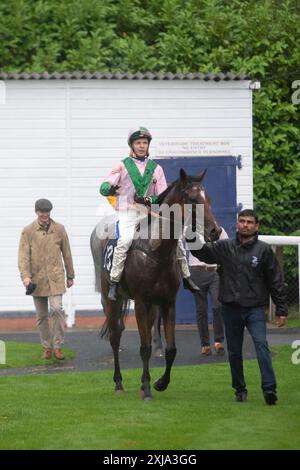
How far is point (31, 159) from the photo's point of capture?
20281 millimetres

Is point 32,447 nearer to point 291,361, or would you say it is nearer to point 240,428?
point 240,428

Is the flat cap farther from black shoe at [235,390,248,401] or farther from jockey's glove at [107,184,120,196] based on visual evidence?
black shoe at [235,390,248,401]

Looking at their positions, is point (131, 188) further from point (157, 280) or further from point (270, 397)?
point (270, 397)

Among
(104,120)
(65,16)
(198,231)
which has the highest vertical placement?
(65,16)

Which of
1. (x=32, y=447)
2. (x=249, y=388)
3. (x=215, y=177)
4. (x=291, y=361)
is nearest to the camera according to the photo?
(x=32, y=447)

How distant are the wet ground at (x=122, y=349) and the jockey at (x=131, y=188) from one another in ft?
7.93

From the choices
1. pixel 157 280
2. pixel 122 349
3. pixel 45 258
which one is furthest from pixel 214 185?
pixel 157 280

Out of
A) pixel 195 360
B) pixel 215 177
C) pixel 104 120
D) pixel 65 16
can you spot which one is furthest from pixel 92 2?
pixel 195 360

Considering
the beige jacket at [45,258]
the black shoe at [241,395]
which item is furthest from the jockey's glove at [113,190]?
the beige jacket at [45,258]

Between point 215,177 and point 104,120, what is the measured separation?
2.01 metres

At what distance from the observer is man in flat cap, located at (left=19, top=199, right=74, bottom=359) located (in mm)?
16609

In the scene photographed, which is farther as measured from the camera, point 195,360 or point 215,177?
point 215,177

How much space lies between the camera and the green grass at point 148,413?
409 inches

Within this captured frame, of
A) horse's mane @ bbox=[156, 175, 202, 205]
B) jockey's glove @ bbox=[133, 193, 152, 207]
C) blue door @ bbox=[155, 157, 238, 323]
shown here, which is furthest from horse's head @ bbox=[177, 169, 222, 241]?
blue door @ bbox=[155, 157, 238, 323]
